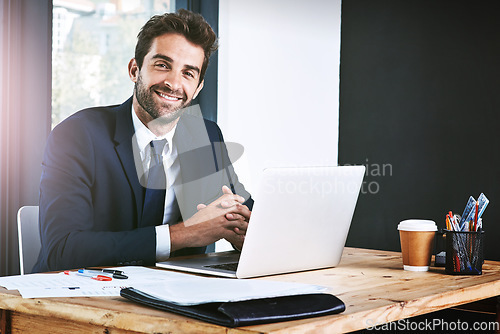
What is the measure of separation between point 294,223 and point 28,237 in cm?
102

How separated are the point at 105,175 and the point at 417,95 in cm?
207

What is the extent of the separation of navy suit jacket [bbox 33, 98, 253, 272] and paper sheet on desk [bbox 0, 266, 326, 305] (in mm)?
294

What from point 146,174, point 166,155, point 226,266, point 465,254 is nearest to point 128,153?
point 146,174

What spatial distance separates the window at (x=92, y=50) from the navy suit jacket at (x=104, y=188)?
64cm

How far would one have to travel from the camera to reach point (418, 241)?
1.63 metres

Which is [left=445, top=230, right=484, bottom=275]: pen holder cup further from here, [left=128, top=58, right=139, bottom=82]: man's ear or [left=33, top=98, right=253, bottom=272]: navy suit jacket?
[left=128, top=58, right=139, bottom=82]: man's ear

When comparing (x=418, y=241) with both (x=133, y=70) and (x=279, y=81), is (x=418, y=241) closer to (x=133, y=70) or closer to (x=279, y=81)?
(x=133, y=70)

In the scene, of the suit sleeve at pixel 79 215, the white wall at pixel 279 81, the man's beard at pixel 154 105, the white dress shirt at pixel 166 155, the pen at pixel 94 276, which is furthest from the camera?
the white wall at pixel 279 81

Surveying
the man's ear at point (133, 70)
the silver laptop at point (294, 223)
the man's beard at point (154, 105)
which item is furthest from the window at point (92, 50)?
the silver laptop at point (294, 223)

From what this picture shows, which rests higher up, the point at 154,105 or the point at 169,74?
the point at 169,74

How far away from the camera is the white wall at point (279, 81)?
362 centimetres

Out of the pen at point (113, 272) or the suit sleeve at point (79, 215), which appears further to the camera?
the suit sleeve at point (79, 215)

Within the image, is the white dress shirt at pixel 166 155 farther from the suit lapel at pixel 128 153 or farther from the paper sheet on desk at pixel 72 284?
the paper sheet on desk at pixel 72 284

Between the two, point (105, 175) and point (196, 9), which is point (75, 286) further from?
point (196, 9)
